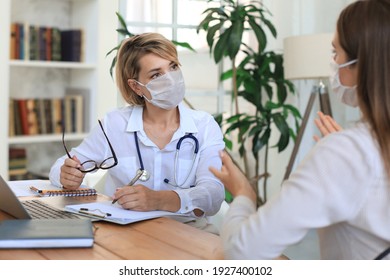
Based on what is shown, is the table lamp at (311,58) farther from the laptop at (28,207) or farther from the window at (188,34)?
the laptop at (28,207)

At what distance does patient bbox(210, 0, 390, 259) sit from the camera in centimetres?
86

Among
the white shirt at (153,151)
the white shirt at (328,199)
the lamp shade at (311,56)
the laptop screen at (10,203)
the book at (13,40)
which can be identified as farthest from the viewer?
the book at (13,40)

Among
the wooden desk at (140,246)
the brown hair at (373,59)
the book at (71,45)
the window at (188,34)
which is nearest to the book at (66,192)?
the wooden desk at (140,246)

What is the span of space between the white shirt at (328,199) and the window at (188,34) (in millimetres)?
2870

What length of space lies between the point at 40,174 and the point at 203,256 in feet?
8.42

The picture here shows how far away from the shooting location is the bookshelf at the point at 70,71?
132 inches

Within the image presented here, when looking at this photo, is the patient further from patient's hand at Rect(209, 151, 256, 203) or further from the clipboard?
the clipboard

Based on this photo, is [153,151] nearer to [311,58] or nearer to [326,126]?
[326,126]

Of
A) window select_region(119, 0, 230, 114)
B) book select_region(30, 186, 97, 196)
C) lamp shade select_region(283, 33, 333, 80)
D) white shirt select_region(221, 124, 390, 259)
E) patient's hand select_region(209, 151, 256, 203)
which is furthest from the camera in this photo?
window select_region(119, 0, 230, 114)

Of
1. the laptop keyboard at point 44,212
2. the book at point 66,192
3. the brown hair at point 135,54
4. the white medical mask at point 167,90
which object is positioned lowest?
the book at point 66,192

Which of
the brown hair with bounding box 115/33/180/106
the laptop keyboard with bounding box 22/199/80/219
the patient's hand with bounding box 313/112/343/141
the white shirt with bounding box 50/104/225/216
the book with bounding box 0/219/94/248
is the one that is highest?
the brown hair with bounding box 115/33/180/106

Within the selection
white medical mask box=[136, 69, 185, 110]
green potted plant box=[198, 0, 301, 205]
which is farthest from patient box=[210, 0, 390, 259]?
green potted plant box=[198, 0, 301, 205]
